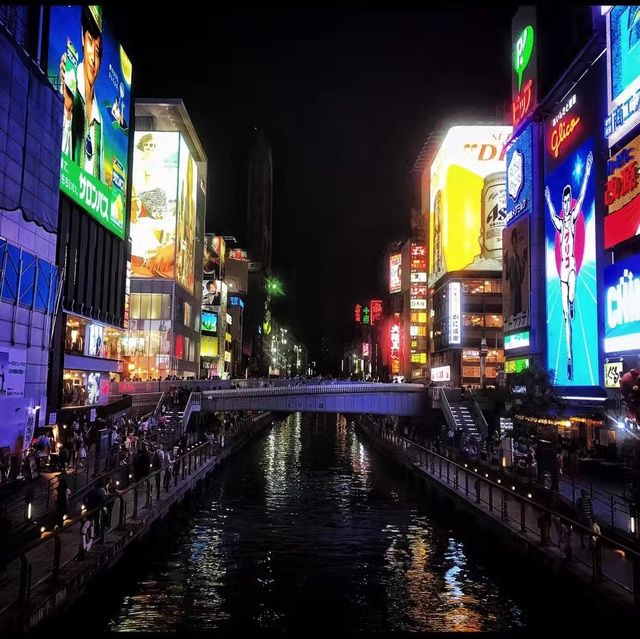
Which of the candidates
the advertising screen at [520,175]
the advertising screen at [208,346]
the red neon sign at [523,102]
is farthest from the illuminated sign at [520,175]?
the advertising screen at [208,346]

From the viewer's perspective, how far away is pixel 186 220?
4210 inches

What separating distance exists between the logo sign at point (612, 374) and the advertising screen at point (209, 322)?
94.0 m

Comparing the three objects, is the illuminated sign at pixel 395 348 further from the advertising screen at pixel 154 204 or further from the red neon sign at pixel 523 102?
the red neon sign at pixel 523 102

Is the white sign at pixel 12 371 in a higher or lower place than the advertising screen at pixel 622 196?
lower

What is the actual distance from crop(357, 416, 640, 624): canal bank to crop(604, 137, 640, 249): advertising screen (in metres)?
18.1

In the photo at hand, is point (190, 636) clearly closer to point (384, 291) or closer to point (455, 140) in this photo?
point (455, 140)

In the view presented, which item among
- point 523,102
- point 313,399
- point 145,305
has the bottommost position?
point 313,399

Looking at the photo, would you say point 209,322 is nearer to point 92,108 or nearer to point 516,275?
point 92,108

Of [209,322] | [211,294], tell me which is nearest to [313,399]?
[209,322]

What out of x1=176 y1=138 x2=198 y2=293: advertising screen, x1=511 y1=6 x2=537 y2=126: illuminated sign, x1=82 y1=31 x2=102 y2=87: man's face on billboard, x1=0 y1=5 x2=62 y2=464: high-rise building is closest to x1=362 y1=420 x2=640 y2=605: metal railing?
x1=0 y1=5 x2=62 y2=464: high-rise building

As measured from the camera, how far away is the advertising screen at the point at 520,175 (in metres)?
62.9

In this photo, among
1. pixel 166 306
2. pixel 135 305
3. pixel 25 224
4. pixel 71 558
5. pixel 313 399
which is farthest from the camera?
pixel 166 306

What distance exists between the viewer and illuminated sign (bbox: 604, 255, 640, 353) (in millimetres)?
39250

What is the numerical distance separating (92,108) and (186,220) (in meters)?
48.8
